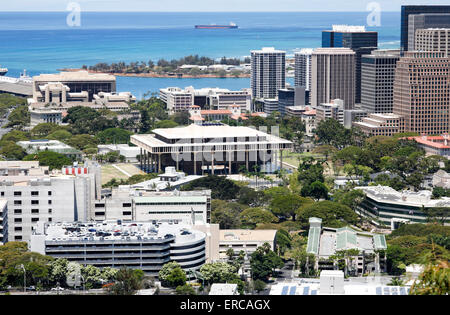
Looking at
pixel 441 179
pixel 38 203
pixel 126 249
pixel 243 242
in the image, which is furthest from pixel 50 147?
pixel 126 249

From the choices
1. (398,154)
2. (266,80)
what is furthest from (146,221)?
(266,80)

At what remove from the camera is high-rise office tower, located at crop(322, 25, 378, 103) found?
199 feet

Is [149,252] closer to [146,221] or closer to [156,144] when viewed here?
[146,221]

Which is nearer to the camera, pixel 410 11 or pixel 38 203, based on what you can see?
pixel 38 203

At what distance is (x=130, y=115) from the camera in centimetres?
5525

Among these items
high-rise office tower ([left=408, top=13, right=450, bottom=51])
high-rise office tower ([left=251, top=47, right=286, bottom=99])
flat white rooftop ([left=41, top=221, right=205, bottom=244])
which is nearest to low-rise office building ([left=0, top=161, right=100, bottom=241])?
flat white rooftop ([left=41, top=221, right=205, bottom=244])

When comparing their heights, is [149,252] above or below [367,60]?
below

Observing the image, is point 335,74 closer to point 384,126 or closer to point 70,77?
point 384,126

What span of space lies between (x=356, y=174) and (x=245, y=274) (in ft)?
53.8

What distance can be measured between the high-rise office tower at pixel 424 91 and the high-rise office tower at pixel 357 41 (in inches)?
441

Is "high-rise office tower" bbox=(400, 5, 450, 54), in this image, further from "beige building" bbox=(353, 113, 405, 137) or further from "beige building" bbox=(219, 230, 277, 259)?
"beige building" bbox=(219, 230, 277, 259)

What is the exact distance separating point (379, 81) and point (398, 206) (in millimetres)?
26641

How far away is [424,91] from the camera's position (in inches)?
1907

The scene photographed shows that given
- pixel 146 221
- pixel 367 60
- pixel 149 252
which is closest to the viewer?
pixel 149 252
